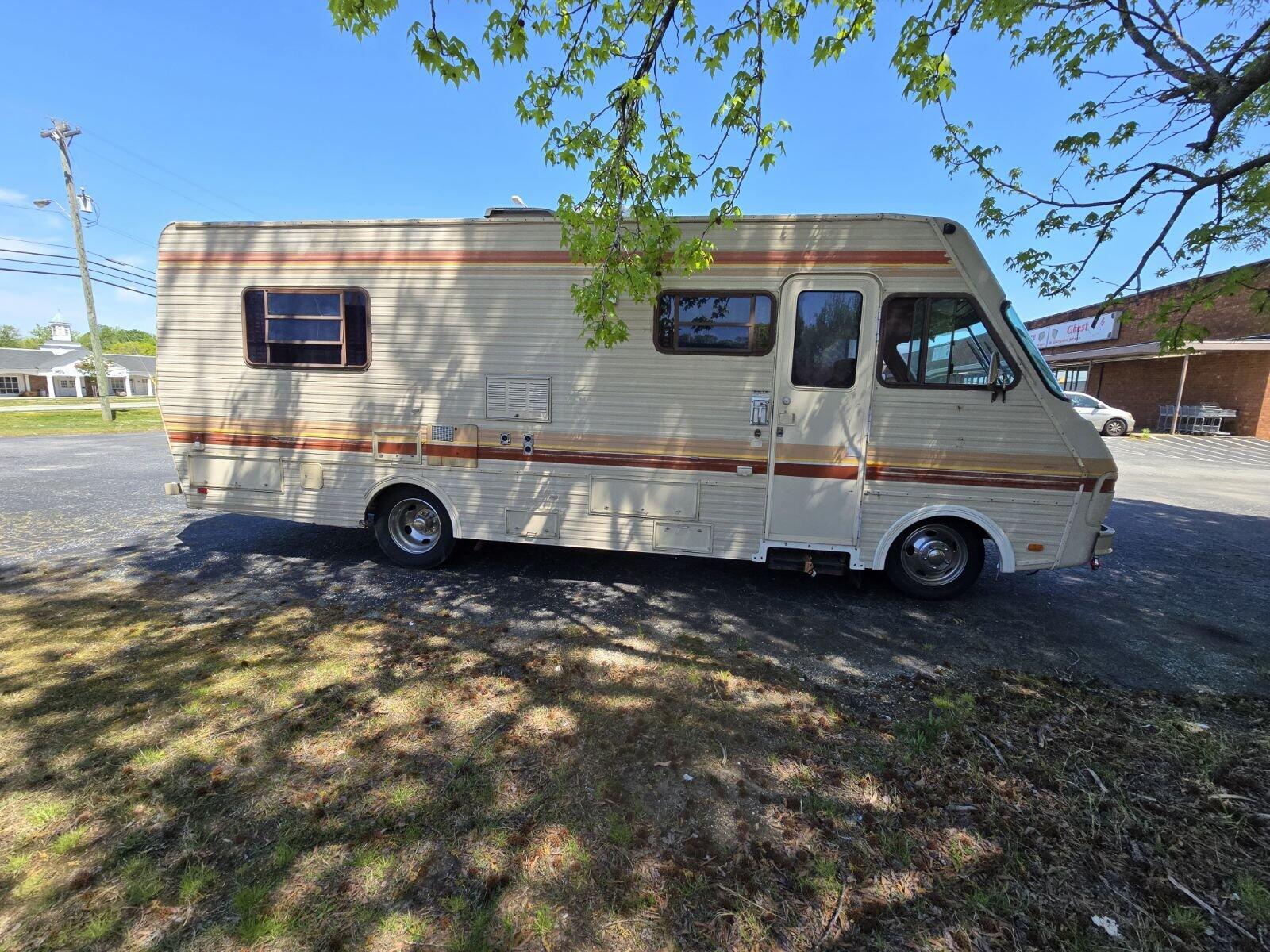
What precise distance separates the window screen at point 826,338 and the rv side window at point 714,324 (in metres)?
0.27

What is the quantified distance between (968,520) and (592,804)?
12.8ft

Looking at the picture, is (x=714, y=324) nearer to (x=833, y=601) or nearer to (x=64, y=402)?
(x=833, y=601)

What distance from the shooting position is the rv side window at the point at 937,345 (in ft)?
14.7

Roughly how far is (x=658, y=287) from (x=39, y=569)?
6.52m

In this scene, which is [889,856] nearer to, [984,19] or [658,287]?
[658,287]

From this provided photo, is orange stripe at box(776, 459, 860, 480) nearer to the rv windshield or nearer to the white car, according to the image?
the rv windshield

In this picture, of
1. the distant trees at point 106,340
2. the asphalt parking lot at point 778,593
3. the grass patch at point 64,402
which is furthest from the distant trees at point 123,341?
the asphalt parking lot at point 778,593

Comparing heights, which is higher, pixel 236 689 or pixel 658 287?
pixel 658 287

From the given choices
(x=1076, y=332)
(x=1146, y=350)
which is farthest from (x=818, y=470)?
(x=1076, y=332)

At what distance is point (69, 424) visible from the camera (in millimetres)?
20469

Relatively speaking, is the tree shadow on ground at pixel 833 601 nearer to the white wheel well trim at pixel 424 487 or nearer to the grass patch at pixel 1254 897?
the white wheel well trim at pixel 424 487

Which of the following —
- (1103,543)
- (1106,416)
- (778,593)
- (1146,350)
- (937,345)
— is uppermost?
(1146,350)

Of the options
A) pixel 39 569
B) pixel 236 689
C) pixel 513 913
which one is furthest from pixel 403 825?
pixel 39 569

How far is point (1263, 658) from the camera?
13.7ft
